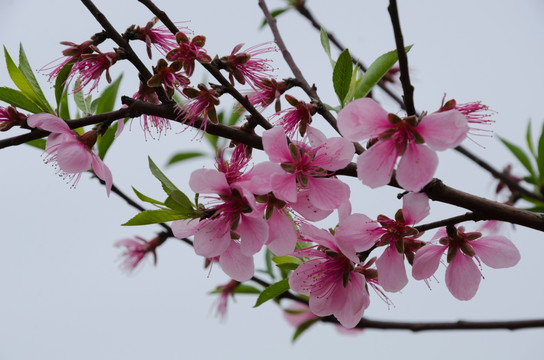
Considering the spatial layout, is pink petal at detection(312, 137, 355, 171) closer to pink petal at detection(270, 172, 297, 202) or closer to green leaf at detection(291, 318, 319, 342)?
pink petal at detection(270, 172, 297, 202)

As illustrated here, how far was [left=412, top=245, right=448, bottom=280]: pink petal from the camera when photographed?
955mm

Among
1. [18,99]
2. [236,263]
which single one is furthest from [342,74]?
[18,99]

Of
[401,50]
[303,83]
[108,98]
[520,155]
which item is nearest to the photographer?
[401,50]

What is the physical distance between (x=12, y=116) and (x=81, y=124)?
149 mm

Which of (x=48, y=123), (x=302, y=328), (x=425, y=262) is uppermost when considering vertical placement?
(x=48, y=123)

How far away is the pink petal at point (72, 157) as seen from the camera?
3.04 feet

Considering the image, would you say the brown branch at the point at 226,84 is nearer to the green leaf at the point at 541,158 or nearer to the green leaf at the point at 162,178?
the green leaf at the point at 162,178

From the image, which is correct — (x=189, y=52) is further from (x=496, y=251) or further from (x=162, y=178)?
(x=496, y=251)

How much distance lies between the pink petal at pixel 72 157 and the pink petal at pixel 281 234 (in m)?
0.36

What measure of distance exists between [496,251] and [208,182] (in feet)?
1.95

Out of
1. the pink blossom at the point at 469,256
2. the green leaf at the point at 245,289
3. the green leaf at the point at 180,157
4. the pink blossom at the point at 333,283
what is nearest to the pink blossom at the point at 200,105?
the pink blossom at the point at 333,283

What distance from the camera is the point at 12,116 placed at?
3.15ft

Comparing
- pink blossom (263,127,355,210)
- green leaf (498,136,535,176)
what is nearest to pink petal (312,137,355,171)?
pink blossom (263,127,355,210)

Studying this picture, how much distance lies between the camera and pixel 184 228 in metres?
1.01
